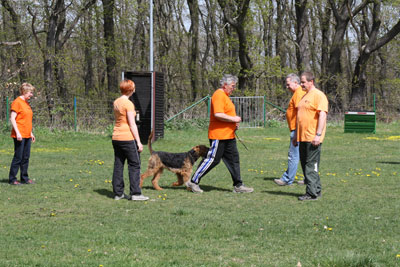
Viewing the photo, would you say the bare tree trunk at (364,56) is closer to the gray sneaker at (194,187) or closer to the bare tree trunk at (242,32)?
the bare tree trunk at (242,32)

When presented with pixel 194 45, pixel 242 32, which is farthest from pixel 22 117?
pixel 194 45

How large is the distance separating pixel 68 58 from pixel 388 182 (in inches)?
839

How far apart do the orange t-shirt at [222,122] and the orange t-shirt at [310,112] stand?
1129mm

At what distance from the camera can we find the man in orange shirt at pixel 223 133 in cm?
838

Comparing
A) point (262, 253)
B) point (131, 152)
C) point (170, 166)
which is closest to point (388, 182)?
point (170, 166)

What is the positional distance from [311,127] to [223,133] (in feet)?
4.58

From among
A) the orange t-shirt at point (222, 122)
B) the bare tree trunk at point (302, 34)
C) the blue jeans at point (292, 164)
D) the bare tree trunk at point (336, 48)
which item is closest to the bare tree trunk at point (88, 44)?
the bare tree trunk at point (302, 34)

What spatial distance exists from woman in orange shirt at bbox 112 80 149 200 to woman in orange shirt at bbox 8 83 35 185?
7.37 feet

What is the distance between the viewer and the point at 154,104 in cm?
1916

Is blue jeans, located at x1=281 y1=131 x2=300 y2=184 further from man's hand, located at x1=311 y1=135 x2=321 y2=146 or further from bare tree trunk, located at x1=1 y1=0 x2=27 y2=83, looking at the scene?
bare tree trunk, located at x1=1 y1=0 x2=27 y2=83

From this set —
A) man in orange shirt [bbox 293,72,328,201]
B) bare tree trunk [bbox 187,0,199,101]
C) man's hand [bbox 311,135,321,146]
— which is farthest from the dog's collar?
bare tree trunk [bbox 187,0,199,101]

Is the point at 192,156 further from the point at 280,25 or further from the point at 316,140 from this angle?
the point at 280,25

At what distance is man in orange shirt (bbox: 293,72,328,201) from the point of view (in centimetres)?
781

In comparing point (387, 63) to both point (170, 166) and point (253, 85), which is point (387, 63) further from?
point (170, 166)
